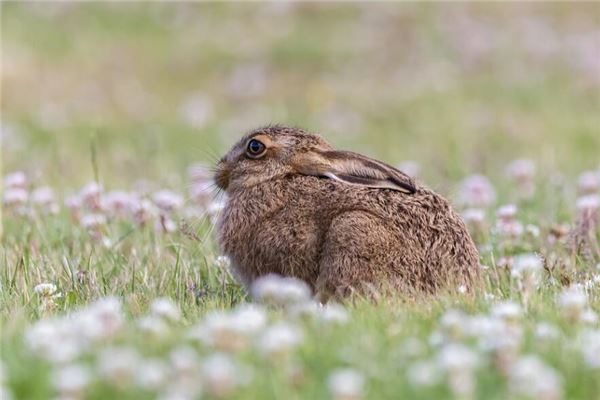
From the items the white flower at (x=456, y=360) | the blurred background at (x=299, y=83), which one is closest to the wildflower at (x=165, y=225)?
the blurred background at (x=299, y=83)

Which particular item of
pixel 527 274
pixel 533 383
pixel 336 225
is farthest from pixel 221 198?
pixel 533 383

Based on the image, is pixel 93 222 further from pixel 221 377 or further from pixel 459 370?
pixel 459 370

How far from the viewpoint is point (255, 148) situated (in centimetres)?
641

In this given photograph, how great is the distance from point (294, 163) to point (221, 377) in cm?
293

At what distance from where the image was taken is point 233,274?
6.16 m

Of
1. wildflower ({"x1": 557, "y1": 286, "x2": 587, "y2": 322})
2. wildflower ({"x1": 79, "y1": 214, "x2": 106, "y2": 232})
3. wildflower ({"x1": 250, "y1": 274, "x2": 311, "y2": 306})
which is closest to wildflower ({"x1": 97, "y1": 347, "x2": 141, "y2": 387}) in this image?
wildflower ({"x1": 250, "y1": 274, "x2": 311, "y2": 306})

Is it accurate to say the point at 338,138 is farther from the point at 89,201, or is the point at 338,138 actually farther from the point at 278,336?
the point at 278,336

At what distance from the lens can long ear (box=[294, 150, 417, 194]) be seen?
19.2 feet

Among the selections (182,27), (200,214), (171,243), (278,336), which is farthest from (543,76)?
(278,336)

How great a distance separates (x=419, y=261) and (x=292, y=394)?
213cm

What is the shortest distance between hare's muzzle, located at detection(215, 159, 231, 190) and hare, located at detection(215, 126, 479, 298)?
0.49 feet

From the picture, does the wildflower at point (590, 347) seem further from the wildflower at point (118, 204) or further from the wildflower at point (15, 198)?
the wildflower at point (15, 198)

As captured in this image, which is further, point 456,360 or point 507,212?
point 507,212

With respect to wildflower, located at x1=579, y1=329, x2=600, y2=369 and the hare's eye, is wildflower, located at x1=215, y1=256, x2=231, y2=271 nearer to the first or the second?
the hare's eye
